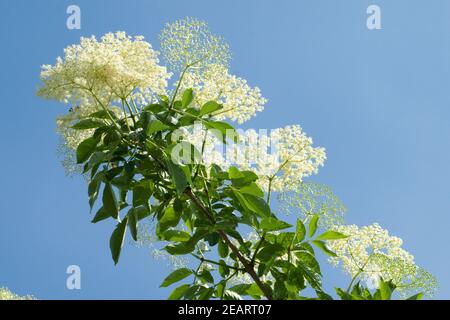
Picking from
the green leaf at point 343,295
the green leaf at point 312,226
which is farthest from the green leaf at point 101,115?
the green leaf at point 343,295

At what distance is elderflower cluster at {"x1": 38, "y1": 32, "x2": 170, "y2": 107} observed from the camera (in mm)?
2227

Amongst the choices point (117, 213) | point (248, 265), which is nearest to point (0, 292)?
point (117, 213)

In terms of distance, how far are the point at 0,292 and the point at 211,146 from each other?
2208 millimetres

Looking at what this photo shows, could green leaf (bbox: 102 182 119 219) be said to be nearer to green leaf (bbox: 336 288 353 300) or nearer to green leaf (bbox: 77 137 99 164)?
green leaf (bbox: 77 137 99 164)

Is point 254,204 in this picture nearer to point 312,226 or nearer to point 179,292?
point 312,226

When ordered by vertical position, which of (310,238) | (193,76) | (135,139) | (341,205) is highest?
(193,76)

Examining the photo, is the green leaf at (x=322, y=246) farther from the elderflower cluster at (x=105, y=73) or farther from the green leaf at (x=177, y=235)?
the elderflower cluster at (x=105, y=73)

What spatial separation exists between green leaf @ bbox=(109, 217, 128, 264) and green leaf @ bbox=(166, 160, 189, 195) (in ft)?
1.22

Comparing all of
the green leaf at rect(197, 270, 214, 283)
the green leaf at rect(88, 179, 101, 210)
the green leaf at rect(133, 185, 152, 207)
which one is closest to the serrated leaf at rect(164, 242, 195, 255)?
the green leaf at rect(197, 270, 214, 283)

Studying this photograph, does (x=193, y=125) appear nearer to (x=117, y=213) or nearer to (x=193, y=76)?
(x=193, y=76)

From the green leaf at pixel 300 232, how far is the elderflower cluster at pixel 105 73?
2.50 feet

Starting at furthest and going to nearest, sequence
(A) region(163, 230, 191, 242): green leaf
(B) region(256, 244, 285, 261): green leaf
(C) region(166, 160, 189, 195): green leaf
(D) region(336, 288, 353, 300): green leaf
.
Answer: (A) region(163, 230, 191, 242): green leaf, (B) region(256, 244, 285, 261): green leaf, (C) region(166, 160, 189, 195): green leaf, (D) region(336, 288, 353, 300): green leaf

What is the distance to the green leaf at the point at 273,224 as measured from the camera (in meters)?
2.16

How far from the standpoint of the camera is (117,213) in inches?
87.1
